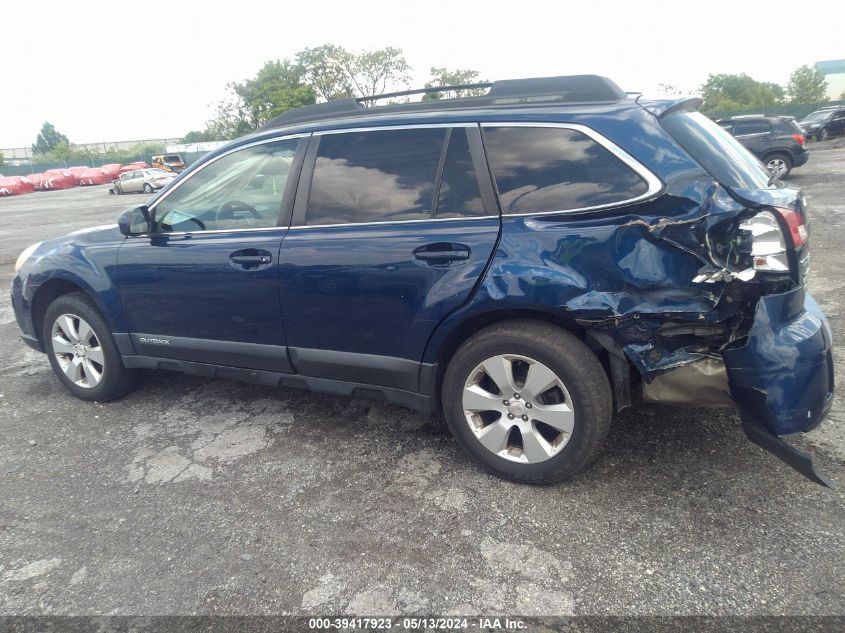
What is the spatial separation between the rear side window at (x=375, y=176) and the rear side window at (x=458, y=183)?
0.19 ft

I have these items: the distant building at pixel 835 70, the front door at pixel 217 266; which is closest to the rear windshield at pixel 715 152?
the front door at pixel 217 266

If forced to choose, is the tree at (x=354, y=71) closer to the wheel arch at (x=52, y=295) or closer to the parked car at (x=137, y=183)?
the parked car at (x=137, y=183)

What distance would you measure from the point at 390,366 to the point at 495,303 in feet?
2.32

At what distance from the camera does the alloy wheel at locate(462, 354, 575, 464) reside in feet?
9.10

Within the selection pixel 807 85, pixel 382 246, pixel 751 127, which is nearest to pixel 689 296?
pixel 382 246

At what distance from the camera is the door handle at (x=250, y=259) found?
3.30 meters

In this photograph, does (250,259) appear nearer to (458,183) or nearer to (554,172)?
(458,183)

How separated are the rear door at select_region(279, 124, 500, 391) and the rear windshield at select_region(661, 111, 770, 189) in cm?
88

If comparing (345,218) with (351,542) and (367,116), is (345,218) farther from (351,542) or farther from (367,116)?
(351,542)

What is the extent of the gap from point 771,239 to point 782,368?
0.53 m

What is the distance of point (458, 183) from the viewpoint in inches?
115

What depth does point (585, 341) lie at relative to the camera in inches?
A: 110

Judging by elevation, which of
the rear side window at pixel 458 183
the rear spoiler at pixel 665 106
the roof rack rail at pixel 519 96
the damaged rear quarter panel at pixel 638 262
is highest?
the roof rack rail at pixel 519 96

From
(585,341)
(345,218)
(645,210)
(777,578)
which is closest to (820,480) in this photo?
(777,578)
